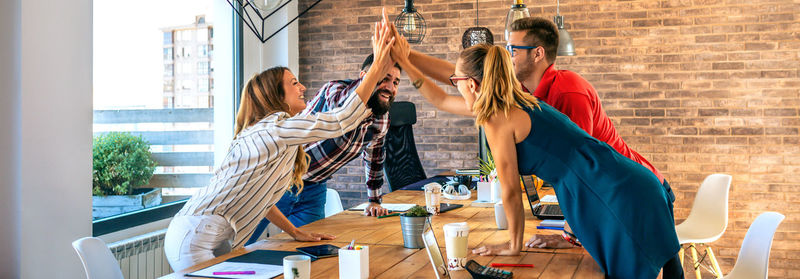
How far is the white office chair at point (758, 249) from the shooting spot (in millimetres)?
2609

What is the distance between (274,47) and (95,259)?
A: 12.9ft

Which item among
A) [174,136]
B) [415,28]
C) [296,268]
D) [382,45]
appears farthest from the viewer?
[415,28]

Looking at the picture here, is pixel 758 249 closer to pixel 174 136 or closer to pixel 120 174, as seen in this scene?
pixel 120 174

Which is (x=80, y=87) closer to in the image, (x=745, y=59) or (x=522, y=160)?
(x=522, y=160)

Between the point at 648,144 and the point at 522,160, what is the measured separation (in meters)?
3.77

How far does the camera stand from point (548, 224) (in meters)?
2.67

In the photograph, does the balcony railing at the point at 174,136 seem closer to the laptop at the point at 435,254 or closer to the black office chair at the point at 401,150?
the black office chair at the point at 401,150

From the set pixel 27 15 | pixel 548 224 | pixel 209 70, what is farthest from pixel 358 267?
pixel 209 70

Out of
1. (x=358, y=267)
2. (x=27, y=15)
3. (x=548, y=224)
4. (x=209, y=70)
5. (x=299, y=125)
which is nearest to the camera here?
(x=358, y=267)

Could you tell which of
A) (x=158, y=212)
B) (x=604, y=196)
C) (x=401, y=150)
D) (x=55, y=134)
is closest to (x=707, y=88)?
(x=401, y=150)

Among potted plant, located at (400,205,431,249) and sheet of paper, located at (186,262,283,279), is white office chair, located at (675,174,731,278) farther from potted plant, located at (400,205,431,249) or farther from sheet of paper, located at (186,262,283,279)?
sheet of paper, located at (186,262,283,279)

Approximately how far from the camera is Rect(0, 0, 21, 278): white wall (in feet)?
9.60

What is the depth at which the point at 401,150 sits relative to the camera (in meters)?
5.37

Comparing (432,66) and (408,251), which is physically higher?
(432,66)
